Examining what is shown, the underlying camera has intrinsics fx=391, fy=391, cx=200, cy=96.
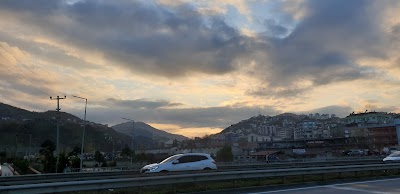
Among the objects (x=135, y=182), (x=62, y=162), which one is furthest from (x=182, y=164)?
(x=62, y=162)

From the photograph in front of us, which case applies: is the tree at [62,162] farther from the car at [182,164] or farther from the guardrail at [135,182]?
the guardrail at [135,182]

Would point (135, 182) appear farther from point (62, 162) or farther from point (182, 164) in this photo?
point (62, 162)

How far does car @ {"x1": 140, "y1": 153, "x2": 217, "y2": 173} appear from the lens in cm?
2361

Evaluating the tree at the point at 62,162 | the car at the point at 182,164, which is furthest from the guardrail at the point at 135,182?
the tree at the point at 62,162

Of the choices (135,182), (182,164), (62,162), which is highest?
(182,164)

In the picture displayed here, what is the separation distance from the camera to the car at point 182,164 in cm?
2361

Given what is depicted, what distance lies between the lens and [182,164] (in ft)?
80.9

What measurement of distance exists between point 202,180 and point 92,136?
185 m

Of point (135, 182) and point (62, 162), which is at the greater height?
point (135, 182)

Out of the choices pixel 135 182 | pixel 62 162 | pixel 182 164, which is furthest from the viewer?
pixel 62 162

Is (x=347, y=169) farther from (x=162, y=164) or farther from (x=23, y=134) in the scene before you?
(x=23, y=134)

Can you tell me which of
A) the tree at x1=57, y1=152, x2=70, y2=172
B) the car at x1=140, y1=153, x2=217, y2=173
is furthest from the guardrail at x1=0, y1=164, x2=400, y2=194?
the tree at x1=57, y1=152, x2=70, y2=172

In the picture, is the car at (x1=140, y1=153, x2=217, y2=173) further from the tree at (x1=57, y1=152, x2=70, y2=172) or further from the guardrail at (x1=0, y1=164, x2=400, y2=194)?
the tree at (x1=57, y1=152, x2=70, y2=172)

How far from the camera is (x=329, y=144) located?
157750mm
